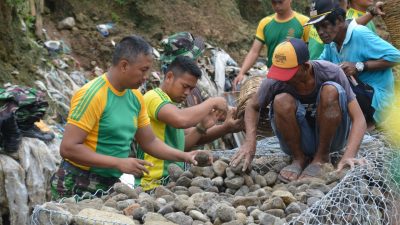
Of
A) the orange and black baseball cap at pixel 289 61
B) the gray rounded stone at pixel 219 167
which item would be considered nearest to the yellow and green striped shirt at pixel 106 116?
the gray rounded stone at pixel 219 167

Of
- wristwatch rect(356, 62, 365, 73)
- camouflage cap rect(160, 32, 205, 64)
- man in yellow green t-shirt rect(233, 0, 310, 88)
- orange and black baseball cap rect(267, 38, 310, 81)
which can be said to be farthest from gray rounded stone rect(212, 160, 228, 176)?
man in yellow green t-shirt rect(233, 0, 310, 88)

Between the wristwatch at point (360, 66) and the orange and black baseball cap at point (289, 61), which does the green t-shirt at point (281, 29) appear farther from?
the orange and black baseball cap at point (289, 61)

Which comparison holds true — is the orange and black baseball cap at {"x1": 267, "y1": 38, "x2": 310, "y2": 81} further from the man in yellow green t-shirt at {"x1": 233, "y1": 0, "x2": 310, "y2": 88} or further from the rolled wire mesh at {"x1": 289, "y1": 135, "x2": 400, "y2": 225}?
the man in yellow green t-shirt at {"x1": 233, "y1": 0, "x2": 310, "y2": 88}

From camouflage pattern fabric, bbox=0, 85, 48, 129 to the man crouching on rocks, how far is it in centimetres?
223

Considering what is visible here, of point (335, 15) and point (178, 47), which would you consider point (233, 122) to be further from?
point (335, 15)

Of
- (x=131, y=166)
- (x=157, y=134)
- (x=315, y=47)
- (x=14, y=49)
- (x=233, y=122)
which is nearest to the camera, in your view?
(x=131, y=166)

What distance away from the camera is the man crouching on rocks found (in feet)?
15.6

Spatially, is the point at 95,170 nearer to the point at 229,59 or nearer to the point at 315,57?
the point at 315,57

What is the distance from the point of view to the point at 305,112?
5129 millimetres

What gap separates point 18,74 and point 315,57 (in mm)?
3338

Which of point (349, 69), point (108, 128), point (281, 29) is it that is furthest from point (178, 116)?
point (281, 29)

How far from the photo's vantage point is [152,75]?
31.0 feet

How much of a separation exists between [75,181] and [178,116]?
0.86 m

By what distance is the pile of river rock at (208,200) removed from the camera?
12.6 ft
